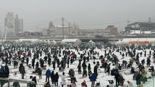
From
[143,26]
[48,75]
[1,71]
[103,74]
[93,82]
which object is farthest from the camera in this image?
[143,26]

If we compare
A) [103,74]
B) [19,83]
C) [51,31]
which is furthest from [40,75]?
[51,31]

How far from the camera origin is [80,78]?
2538 cm

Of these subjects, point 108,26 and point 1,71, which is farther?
point 108,26

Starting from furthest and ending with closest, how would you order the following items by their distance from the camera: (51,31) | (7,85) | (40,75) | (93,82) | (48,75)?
1. (51,31)
2. (40,75)
3. (48,75)
4. (93,82)
5. (7,85)

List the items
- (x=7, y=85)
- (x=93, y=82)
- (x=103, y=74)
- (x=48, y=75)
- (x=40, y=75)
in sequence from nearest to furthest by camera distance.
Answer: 1. (x=7, y=85)
2. (x=93, y=82)
3. (x=48, y=75)
4. (x=40, y=75)
5. (x=103, y=74)

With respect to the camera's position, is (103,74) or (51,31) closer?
(103,74)

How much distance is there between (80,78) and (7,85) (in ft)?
43.1

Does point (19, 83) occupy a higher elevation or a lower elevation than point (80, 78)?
higher

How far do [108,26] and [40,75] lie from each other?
535ft

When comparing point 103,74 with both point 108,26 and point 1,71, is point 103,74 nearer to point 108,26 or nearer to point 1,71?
point 1,71

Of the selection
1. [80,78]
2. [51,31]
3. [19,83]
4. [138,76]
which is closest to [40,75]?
[80,78]

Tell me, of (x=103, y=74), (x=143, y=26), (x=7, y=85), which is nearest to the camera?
(x=7, y=85)

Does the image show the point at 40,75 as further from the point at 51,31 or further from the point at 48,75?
the point at 51,31

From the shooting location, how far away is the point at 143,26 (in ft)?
567
